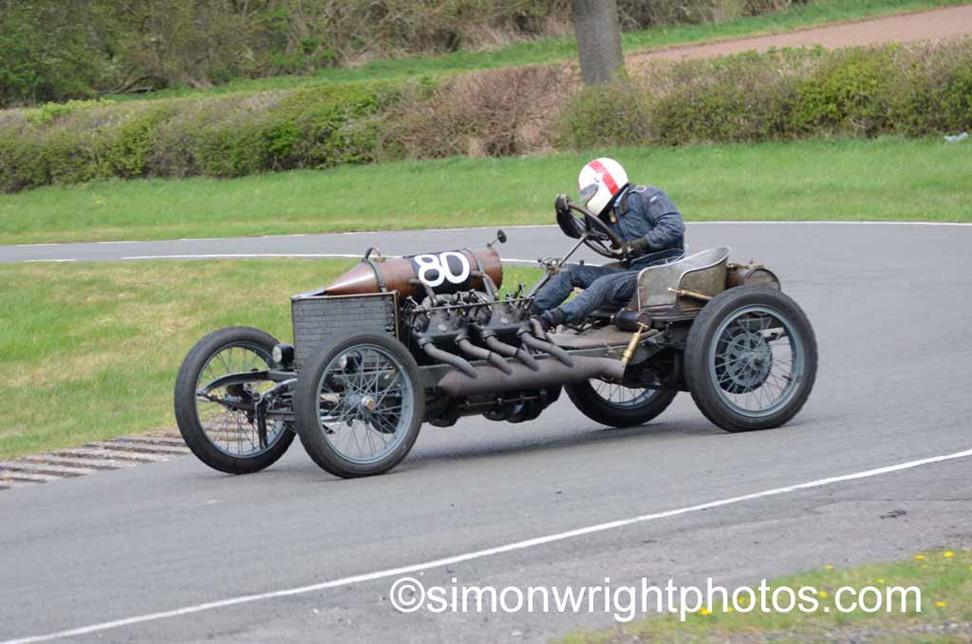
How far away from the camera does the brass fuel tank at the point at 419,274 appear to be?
30.8 feet

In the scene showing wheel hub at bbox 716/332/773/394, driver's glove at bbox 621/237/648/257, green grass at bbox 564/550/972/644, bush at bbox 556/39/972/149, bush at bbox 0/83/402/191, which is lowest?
green grass at bbox 564/550/972/644

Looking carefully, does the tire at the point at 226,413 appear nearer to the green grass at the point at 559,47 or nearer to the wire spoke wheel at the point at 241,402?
the wire spoke wheel at the point at 241,402

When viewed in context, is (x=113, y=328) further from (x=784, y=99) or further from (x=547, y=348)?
(x=784, y=99)

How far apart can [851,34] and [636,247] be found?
1320 inches

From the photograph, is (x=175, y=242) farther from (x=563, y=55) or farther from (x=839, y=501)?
(x=563, y=55)

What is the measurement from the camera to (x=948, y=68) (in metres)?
27.3

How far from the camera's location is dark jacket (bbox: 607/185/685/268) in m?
10.2

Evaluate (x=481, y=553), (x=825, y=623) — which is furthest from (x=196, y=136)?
(x=825, y=623)

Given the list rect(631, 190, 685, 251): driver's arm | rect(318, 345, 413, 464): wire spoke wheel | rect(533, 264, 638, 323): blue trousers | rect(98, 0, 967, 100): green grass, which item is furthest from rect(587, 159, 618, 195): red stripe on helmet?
rect(98, 0, 967, 100): green grass

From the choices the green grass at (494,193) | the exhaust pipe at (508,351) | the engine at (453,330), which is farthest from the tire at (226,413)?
the green grass at (494,193)

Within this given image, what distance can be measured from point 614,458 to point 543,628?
10.8 ft

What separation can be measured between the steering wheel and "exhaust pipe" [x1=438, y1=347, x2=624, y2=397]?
978mm

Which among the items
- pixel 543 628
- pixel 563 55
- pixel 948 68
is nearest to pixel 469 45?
→ pixel 563 55

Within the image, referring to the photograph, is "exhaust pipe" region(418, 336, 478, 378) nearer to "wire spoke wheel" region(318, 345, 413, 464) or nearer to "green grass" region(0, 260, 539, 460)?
"wire spoke wheel" region(318, 345, 413, 464)
